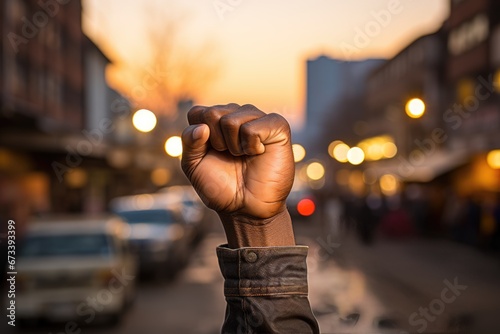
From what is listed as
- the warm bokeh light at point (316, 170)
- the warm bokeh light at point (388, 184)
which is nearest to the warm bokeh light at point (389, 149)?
the warm bokeh light at point (388, 184)

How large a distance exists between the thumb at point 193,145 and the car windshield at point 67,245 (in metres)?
11.2

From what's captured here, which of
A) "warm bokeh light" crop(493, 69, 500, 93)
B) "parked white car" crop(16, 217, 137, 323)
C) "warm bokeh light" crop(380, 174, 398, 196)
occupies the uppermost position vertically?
"warm bokeh light" crop(493, 69, 500, 93)

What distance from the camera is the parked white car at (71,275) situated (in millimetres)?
12641

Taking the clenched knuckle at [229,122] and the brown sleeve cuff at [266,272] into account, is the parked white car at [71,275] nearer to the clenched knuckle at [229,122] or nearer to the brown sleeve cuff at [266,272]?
the brown sleeve cuff at [266,272]

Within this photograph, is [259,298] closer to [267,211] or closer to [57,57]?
[267,211]

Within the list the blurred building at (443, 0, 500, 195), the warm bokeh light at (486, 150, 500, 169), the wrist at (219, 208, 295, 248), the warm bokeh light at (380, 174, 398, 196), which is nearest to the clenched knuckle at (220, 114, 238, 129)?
the wrist at (219, 208, 295, 248)

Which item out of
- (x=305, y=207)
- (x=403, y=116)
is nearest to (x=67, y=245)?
(x=403, y=116)

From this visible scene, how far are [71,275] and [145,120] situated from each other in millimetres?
2633

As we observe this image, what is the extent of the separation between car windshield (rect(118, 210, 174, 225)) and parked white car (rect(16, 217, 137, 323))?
736 centimetres

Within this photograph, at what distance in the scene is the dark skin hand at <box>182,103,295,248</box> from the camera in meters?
2.35

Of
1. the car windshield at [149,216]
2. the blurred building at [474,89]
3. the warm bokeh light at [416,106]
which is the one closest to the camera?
the warm bokeh light at [416,106]

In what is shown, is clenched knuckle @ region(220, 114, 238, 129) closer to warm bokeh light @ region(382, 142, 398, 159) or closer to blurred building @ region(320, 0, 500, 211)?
blurred building @ region(320, 0, 500, 211)

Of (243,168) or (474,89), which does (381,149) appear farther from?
(243,168)

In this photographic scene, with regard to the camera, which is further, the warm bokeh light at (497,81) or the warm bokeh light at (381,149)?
the warm bokeh light at (381,149)
